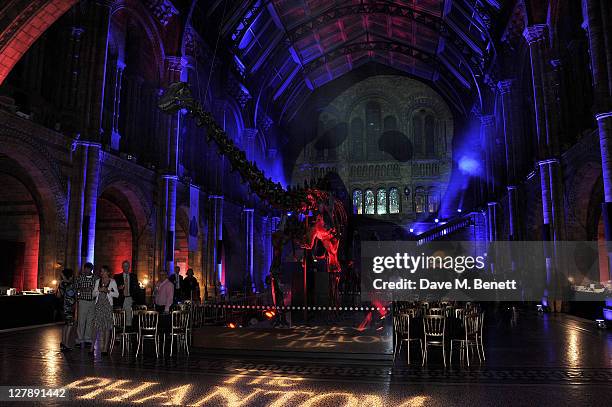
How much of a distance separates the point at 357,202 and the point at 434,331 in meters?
27.8

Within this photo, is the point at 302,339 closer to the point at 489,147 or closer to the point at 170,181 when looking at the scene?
the point at 170,181

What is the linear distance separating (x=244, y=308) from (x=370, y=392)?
7969 mm

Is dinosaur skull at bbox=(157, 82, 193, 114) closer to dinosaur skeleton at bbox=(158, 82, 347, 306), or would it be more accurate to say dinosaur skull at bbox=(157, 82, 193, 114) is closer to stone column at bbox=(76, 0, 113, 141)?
dinosaur skeleton at bbox=(158, 82, 347, 306)

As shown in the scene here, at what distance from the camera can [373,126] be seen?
36344mm

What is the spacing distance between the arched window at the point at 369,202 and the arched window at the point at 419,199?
Result: 123 inches

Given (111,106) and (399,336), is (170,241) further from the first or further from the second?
(399,336)

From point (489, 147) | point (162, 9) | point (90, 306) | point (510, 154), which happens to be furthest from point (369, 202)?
point (90, 306)

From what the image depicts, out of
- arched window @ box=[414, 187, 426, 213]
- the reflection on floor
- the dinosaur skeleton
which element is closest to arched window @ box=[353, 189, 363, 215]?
arched window @ box=[414, 187, 426, 213]

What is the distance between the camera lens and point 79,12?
1532 centimetres

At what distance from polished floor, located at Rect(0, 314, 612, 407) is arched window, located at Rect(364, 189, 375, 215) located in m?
25.8

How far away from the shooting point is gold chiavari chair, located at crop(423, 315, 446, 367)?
25.8ft

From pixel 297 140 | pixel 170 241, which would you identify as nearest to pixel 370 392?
pixel 170 241

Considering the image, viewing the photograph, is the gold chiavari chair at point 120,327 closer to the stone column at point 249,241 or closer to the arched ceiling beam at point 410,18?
the stone column at point 249,241

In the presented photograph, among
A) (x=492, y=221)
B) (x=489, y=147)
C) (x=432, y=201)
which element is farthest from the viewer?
(x=432, y=201)
